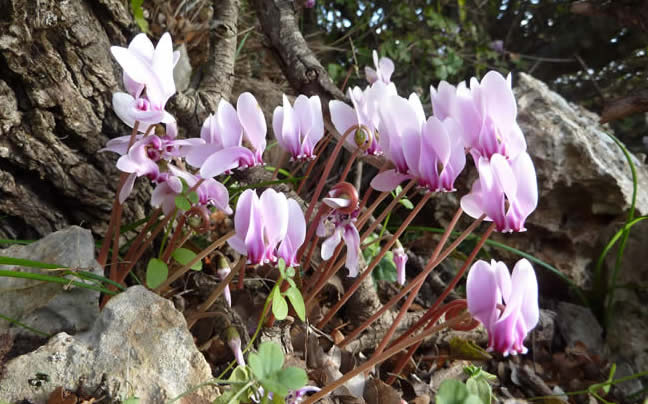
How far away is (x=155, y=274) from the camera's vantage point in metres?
1.01

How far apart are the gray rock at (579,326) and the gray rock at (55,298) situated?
1.88 metres

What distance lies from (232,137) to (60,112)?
69 centimetres

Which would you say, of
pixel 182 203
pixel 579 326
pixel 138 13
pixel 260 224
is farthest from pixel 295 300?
pixel 579 326

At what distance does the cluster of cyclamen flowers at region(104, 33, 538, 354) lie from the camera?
0.83m

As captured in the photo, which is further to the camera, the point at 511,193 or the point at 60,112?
the point at 60,112

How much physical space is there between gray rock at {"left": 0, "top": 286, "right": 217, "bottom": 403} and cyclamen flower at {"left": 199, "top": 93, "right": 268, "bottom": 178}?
290 mm

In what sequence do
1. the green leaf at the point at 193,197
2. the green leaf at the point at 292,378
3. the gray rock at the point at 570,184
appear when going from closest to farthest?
the green leaf at the point at 292,378 < the green leaf at the point at 193,197 < the gray rock at the point at 570,184

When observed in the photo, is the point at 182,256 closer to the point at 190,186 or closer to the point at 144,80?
the point at 190,186

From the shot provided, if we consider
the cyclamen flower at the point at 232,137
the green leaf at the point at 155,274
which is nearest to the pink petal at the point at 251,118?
the cyclamen flower at the point at 232,137

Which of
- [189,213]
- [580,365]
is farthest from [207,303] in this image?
[580,365]

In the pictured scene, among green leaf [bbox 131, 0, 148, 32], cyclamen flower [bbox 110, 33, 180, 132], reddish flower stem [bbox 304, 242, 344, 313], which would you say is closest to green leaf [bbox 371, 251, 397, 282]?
reddish flower stem [bbox 304, 242, 344, 313]

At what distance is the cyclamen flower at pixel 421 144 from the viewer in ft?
3.08

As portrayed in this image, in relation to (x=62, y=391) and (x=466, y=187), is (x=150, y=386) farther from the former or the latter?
(x=466, y=187)

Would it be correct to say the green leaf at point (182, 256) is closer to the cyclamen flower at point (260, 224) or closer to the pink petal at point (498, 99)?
the cyclamen flower at point (260, 224)
